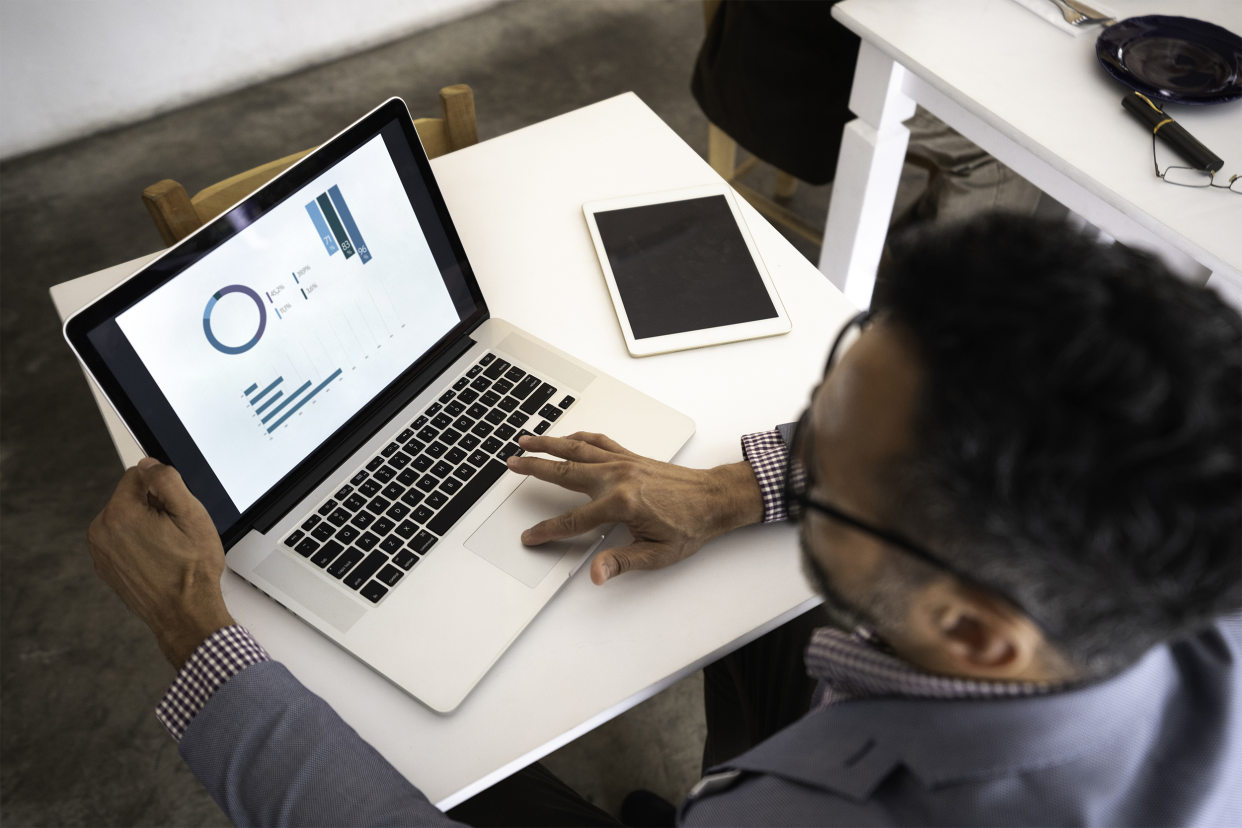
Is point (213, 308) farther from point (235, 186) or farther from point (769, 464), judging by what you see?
point (769, 464)

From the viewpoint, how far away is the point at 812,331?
109 centimetres

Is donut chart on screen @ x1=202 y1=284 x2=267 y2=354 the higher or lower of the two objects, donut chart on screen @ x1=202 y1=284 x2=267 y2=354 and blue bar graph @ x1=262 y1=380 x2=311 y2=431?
the higher

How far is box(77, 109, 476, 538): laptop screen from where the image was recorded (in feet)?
2.52

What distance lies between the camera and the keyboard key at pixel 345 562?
2.77 ft

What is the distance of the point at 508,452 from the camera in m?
0.95

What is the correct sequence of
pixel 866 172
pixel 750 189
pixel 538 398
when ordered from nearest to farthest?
pixel 538 398 < pixel 866 172 < pixel 750 189

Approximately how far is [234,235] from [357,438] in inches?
9.9

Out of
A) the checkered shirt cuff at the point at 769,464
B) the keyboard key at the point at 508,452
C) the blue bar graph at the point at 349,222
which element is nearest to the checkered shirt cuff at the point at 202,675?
the keyboard key at the point at 508,452

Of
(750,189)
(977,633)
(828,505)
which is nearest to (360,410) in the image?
(828,505)

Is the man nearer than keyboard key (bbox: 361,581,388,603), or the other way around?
the man

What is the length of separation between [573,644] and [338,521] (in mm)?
278

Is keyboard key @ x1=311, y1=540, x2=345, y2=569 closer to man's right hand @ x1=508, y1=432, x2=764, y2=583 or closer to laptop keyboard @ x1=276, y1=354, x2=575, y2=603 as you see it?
laptop keyboard @ x1=276, y1=354, x2=575, y2=603

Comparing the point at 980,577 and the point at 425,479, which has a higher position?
the point at 980,577

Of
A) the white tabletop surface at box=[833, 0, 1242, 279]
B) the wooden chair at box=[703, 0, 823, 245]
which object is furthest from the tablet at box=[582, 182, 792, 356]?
the wooden chair at box=[703, 0, 823, 245]
